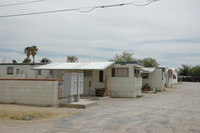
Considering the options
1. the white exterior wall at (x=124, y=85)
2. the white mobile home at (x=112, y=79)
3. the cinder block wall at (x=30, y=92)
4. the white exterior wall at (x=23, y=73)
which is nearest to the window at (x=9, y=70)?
the white exterior wall at (x=23, y=73)

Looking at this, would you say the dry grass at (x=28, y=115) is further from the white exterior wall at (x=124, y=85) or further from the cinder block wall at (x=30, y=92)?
the white exterior wall at (x=124, y=85)

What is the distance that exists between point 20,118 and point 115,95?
12480 millimetres

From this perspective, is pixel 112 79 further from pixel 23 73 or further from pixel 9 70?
pixel 9 70

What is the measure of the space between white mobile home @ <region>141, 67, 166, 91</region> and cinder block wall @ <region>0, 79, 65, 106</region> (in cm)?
2042

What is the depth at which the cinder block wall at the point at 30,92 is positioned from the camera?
1515 cm

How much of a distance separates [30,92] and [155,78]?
2216 centimetres

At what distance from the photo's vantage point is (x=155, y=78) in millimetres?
34344

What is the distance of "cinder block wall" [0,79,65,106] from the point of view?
15148 millimetres

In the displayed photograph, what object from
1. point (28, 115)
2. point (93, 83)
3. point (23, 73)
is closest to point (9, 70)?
point (23, 73)

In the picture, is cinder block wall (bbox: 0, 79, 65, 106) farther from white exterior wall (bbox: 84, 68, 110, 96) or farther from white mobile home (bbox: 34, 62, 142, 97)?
white exterior wall (bbox: 84, 68, 110, 96)

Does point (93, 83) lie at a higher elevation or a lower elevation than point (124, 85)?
higher

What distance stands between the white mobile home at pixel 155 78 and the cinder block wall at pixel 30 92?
67.0ft

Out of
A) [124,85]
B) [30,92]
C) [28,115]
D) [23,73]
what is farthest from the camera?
[23,73]

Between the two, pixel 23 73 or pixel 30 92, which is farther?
pixel 23 73
